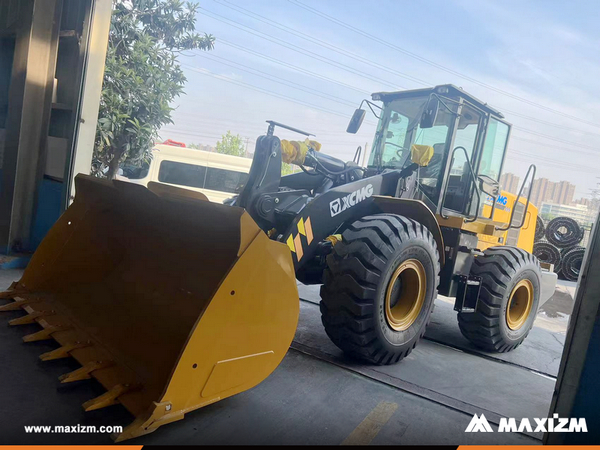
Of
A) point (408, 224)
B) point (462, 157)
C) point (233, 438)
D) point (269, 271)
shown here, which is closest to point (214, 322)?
point (269, 271)

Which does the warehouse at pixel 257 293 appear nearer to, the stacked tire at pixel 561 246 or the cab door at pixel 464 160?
the cab door at pixel 464 160

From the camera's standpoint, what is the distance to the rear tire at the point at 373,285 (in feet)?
11.0

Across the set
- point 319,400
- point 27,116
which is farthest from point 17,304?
point 27,116

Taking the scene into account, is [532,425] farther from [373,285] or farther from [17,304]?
[17,304]

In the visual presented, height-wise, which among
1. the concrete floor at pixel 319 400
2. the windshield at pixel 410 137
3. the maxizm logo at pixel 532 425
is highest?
the windshield at pixel 410 137

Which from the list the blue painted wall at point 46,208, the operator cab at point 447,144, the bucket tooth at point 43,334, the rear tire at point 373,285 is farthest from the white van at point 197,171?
the bucket tooth at point 43,334

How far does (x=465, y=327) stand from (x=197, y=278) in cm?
315

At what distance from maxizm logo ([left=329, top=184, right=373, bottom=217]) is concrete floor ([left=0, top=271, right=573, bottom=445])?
1.22m

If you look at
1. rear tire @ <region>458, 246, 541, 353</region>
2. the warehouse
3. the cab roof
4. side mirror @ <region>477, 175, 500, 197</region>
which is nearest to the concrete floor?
the warehouse

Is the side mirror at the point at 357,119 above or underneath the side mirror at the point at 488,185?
above

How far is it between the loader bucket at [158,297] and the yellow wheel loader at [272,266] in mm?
11

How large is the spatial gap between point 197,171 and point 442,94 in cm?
1009

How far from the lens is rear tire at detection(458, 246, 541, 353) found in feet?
15.0

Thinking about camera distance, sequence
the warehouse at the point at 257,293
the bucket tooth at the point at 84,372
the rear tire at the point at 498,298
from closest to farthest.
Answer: the warehouse at the point at 257,293
the bucket tooth at the point at 84,372
the rear tire at the point at 498,298
